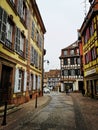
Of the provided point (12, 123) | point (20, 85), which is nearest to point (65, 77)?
point (20, 85)

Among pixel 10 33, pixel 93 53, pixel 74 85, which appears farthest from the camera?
pixel 74 85

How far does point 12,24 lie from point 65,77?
91.6 ft

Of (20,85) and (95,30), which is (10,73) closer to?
(20,85)

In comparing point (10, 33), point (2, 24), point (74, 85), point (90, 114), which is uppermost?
point (10, 33)

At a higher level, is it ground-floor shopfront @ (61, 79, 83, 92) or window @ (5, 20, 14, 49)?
window @ (5, 20, 14, 49)

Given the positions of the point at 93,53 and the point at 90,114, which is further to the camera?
the point at 93,53

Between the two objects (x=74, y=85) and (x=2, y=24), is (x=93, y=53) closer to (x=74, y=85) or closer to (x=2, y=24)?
(x=2, y=24)

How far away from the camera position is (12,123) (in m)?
5.64

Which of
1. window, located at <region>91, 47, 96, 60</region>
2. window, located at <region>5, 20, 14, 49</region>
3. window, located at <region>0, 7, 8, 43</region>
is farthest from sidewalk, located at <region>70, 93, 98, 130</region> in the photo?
window, located at <region>91, 47, 96, 60</region>

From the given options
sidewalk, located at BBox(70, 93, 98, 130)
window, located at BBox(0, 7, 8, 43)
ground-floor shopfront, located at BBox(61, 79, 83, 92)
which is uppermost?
window, located at BBox(0, 7, 8, 43)

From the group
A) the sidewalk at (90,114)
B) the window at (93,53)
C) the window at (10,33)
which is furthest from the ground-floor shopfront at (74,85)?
the window at (10,33)

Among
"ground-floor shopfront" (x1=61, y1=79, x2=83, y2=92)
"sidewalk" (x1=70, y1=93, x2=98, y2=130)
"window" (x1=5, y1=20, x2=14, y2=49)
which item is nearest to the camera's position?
"sidewalk" (x1=70, y1=93, x2=98, y2=130)

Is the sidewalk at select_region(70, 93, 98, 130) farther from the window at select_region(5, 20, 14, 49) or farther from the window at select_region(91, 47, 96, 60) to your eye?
the window at select_region(91, 47, 96, 60)

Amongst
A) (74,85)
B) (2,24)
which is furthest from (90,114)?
(74,85)
